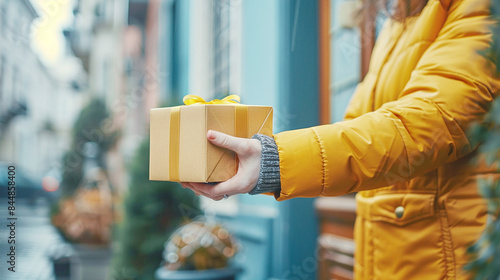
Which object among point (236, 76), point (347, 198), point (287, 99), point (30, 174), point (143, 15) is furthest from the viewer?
point (143, 15)

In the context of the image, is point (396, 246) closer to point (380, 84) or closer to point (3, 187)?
point (380, 84)

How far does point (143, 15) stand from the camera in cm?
847

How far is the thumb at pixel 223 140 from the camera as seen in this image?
0.98 m

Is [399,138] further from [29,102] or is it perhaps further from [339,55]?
[29,102]

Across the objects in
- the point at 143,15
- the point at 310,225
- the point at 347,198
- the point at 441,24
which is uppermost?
the point at 143,15

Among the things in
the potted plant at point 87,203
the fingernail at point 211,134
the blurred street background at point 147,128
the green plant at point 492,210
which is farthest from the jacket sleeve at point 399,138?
the potted plant at point 87,203

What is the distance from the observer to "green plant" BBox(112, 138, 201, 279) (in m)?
3.26

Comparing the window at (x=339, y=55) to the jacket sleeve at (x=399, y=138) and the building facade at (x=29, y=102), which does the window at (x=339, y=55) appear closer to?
the jacket sleeve at (x=399, y=138)

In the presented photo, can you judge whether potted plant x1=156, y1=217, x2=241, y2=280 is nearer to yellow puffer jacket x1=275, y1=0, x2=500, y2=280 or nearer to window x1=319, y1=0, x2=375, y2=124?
window x1=319, y1=0, x2=375, y2=124

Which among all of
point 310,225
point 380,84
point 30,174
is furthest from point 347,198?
point 30,174

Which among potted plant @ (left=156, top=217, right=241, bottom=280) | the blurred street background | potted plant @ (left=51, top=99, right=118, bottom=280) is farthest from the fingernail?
→ potted plant @ (left=51, top=99, right=118, bottom=280)

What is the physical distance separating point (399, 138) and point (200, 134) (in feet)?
1.29

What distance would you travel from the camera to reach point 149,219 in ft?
A: 10.7

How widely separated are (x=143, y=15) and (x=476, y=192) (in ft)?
26.5
